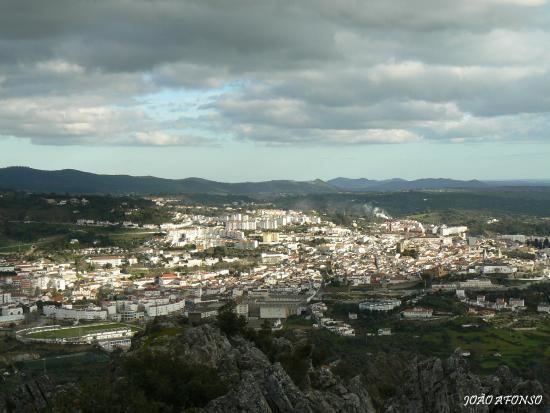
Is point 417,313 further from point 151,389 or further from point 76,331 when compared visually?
point 151,389

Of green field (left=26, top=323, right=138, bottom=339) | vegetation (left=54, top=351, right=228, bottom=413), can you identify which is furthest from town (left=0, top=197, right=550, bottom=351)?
vegetation (left=54, top=351, right=228, bottom=413)

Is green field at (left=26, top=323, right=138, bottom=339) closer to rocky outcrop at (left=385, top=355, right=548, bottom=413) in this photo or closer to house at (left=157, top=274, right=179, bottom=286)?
house at (left=157, top=274, right=179, bottom=286)

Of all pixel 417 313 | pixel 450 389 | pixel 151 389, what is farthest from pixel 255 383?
pixel 417 313

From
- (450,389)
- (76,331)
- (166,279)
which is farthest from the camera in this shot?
(166,279)

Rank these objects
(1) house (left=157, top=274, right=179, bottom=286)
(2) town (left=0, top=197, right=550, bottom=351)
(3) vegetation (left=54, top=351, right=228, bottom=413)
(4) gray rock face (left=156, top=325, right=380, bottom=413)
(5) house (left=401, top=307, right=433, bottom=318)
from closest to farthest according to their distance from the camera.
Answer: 1. (4) gray rock face (left=156, top=325, right=380, bottom=413)
2. (3) vegetation (left=54, top=351, right=228, bottom=413)
3. (5) house (left=401, top=307, right=433, bottom=318)
4. (2) town (left=0, top=197, right=550, bottom=351)
5. (1) house (left=157, top=274, right=179, bottom=286)

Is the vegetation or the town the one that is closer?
the vegetation

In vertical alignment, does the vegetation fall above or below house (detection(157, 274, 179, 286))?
above
